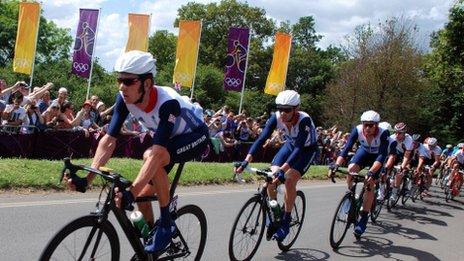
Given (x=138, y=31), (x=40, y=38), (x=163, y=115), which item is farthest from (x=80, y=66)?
(x=40, y=38)

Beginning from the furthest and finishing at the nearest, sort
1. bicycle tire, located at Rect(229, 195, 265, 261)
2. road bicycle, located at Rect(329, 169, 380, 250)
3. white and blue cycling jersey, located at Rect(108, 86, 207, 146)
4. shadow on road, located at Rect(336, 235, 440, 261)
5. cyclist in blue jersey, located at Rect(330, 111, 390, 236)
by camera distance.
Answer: cyclist in blue jersey, located at Rect(330, 111, 390, 236) → road bicycle, located at Rect(329, 169, 380, 250) → shadow on road, located at Rect(336, 235, 440, 261) → bicycle tire, located at Rect(229, 195, 265, 261) → white and blue cycling jersey, located at Rect(108, 86, 207, 146)

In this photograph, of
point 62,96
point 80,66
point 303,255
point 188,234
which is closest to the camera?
point 188,234

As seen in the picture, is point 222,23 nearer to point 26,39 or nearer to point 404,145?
point 26,39

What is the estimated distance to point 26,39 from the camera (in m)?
19.1

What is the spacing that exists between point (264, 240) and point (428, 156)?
9.49 meters

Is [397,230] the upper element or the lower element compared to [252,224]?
lower

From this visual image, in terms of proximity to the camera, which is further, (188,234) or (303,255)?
(303,255)

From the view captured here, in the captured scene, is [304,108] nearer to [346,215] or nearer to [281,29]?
[281,29]

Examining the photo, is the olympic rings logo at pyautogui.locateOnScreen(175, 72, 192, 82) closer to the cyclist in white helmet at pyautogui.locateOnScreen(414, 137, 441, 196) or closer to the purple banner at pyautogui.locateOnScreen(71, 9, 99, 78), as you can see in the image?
the purple banner at pyautogui.locateOnScreen(71, 9, 99, 78)

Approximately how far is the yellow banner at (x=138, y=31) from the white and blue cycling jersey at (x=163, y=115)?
1578 cm

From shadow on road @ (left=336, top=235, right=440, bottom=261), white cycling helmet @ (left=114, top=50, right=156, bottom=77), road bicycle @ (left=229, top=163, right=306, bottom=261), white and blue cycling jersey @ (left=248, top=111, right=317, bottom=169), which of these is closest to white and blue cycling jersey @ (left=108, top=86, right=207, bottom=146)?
white cycling helmet @ (left=114, top=50, right=156, bottom=77)

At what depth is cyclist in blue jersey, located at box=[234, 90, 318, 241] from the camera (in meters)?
6.90

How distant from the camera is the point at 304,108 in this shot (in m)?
64.9

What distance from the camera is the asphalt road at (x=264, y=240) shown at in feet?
22.2
